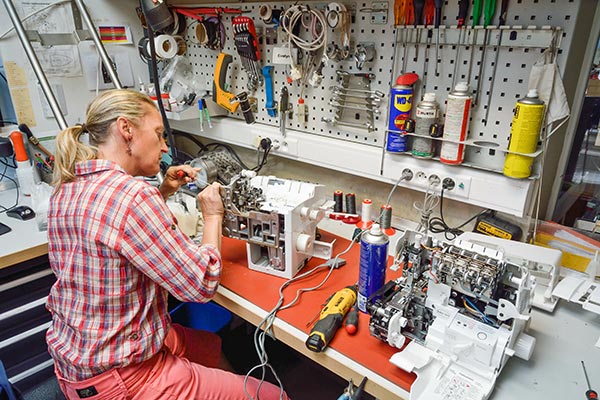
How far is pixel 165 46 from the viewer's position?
183 cm

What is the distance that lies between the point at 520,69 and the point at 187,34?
1.48m

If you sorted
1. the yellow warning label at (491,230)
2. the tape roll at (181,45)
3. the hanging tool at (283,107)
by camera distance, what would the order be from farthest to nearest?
the tape roll at (181,45)
the hanging tool at (283,107)
the yellow warning label at (491,230)

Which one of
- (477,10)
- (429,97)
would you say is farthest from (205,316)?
(477,10)

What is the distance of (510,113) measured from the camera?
1196mm

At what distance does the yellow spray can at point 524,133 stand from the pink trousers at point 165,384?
0.93 meters

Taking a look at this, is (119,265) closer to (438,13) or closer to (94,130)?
(94,130)

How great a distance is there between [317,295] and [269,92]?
0.94 metres

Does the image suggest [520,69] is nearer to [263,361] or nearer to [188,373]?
[263,361]

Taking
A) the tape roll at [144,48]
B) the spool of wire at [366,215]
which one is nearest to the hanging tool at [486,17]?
the spool of wire at [366,215]

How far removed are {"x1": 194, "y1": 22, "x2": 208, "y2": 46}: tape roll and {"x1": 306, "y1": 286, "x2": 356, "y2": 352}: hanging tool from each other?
4.32ft

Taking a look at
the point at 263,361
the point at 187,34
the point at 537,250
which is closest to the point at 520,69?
the point at 537,250

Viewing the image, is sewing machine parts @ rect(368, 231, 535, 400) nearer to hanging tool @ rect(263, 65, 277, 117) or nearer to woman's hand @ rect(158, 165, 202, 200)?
woman's hand @ rect(158, 165, 202, 200)

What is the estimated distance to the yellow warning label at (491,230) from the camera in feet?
4.19

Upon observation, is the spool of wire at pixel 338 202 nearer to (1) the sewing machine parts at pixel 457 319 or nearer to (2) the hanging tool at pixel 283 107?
(2) the hanging tool at pixel 283 107
